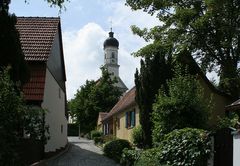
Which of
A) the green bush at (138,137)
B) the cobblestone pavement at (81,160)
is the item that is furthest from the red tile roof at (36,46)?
the green bush at (138,137)

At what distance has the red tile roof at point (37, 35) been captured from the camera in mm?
26562

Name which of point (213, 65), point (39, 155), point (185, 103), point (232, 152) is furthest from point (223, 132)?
point (213, 65)

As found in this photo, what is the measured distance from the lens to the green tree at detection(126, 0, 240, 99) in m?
31.5

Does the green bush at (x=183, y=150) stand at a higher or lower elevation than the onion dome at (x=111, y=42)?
lower

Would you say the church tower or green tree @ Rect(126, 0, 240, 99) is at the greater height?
the church tower

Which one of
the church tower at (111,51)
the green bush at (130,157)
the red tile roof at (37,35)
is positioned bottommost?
the green bush at (130,157)

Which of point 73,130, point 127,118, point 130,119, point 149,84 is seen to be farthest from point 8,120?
point 73,130

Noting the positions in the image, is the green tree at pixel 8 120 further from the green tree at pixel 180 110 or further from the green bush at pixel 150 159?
the green tree at pixel 180 110

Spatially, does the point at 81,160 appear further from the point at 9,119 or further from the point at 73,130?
the point at 73,130

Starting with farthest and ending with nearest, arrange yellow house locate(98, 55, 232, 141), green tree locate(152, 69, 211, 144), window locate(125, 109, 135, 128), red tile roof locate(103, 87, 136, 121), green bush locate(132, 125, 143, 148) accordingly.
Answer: red tile roof locate(103, 87, 136, 121) → window locate(125, 109, 135, 128) → yellow house locate(98, 55, 232, 141) → green bush locate(132, 125, 143, 148) → green tree locate(152, 69, 211, 144)

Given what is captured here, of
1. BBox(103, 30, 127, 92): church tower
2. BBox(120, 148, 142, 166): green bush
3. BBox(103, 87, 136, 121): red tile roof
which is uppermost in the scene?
BBox(103, 30, 127, 92): church tower

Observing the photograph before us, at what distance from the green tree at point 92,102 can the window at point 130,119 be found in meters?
36.5

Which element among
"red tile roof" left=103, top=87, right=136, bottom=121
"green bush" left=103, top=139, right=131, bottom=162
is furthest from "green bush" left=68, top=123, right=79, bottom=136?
"green bush" left=103, top=139, right=131, bottom=162

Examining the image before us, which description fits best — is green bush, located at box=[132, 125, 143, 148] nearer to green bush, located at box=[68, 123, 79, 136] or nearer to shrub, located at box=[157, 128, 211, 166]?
shrub, located at box=[157, 128, 211, 166]
